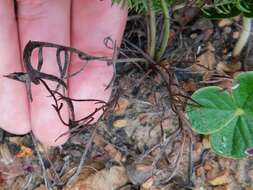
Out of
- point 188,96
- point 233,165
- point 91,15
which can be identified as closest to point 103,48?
point 91,15

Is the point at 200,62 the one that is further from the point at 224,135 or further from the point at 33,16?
the point at 33,16

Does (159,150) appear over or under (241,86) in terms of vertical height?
under

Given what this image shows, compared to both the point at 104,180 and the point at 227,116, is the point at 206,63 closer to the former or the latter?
the point at 227,116

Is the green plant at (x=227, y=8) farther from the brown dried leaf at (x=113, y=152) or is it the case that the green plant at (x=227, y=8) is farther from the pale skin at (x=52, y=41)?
the brown dried leaf at (x=113, y=152)

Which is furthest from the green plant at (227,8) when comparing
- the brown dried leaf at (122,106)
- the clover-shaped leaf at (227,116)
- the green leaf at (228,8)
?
the brown dried leaf at (122,106)

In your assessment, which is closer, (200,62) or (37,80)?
(37,80)

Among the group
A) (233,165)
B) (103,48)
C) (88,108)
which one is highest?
(103,48)
